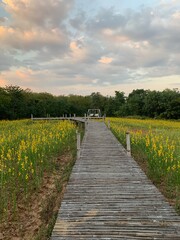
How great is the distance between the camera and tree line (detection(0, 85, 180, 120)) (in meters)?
44.6

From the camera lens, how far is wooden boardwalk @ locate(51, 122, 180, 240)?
3746 mm

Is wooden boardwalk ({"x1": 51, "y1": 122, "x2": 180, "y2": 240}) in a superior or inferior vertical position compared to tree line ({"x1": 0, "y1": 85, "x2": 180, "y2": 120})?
inferior

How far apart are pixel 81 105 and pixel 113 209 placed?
66.2m

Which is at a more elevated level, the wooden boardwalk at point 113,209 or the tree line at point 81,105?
the tree line at point 81,105

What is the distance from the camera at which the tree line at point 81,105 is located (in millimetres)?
44594

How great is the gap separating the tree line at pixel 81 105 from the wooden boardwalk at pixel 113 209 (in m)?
36.2

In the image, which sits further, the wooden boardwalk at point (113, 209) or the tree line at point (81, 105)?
the tree line at point (81, 105)

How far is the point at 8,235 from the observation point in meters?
4.81

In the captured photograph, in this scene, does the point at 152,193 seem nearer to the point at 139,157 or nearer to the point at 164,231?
the point at 164,231

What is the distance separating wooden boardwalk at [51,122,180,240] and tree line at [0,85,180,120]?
36216 millimetres

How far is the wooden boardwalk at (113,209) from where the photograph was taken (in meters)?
3.75

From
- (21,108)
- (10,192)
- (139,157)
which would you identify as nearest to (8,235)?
(10,192)

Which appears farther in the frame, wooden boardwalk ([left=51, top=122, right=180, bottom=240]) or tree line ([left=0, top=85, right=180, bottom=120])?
tree line ([left=0, top=85, right=180, bottom=120])

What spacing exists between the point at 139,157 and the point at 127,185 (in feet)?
12.3
